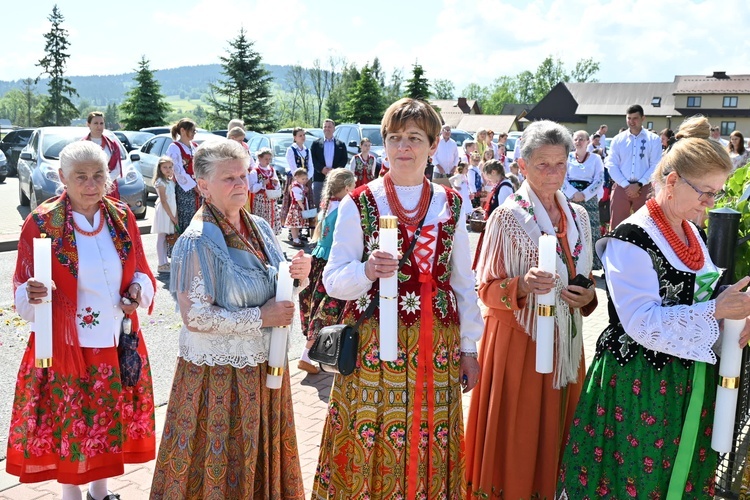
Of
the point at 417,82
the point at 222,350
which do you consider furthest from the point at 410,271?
the point at 417,82

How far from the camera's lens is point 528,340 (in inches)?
132

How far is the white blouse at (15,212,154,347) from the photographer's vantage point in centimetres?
340

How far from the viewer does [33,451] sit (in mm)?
3350

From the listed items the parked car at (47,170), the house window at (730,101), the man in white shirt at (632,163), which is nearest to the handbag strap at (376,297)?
the man in white shirt at (632,163)

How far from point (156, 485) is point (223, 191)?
137 cm

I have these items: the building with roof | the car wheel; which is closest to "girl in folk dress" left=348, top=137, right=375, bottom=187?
the car wheel

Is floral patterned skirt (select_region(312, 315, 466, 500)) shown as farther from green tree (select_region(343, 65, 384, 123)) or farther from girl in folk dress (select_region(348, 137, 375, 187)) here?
green tree (select_region(343, 65, 384, 123))

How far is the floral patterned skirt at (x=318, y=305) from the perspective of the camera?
3.27 meters

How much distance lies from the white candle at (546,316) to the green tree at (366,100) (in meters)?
42.3

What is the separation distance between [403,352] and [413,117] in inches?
40.1

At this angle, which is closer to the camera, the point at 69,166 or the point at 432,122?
the point at 432,122

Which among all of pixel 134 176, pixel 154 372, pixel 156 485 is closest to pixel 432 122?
pixel 156 485

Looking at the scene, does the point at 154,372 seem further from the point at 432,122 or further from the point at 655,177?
the point at 655,177

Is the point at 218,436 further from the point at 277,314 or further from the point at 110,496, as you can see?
the point at 110,496
